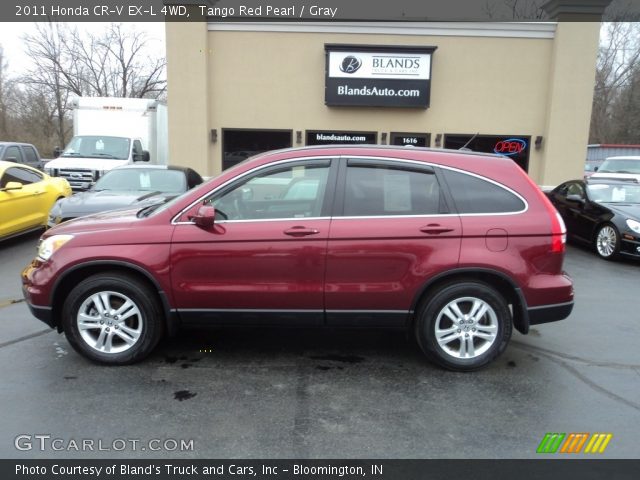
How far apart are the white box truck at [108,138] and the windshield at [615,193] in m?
10.9

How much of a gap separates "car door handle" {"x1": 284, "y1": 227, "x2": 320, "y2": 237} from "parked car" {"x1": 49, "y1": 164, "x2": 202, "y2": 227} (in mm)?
4135

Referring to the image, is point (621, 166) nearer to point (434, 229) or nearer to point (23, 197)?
point (434, 229)

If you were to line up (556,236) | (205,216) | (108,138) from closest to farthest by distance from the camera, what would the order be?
(205,216)
(556,236)
(108,138)

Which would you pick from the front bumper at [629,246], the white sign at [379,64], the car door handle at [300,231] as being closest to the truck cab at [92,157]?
the white sign at [379,64]

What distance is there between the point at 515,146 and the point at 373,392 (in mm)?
11658

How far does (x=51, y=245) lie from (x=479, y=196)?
136 inches

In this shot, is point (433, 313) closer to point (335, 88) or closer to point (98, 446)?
point (98, 446)

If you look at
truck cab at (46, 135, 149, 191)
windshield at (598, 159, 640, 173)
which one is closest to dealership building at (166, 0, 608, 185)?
truck cab at (46, 135, 149, 191)

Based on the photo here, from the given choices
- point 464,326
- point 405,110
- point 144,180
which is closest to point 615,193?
point 405,110

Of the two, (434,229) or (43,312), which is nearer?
(434,229)

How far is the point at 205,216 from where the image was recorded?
157 inches

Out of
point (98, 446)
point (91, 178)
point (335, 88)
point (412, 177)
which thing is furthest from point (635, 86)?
point (98, 446)

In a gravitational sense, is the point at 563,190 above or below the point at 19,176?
below

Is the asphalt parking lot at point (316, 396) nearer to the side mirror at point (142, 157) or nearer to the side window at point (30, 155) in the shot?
the side mirror at point (142, 157)
